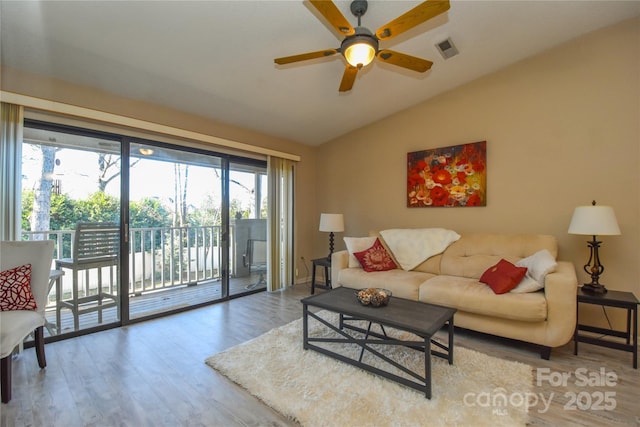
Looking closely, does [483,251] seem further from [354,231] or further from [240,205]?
[240,205]

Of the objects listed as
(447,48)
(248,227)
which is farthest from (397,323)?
(248,227)

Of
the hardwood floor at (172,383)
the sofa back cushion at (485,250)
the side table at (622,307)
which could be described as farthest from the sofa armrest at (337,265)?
the side table at (622,307)

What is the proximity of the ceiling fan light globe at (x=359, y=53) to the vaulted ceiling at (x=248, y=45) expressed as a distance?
366 mm

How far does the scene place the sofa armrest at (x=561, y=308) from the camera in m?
2.25

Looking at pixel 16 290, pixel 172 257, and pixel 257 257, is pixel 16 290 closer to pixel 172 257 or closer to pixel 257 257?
pixel 172 257

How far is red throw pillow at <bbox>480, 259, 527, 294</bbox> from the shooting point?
98.9 inches

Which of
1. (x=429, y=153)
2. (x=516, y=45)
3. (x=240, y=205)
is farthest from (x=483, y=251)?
(x=240, y=205)

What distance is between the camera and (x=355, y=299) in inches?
97.0

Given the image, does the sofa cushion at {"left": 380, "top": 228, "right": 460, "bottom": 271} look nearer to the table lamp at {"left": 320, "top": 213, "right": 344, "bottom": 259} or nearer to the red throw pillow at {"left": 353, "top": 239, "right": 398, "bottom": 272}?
the red throw pillow at {"left": 353, "top": 239, "right": 398, "bottom": 272}

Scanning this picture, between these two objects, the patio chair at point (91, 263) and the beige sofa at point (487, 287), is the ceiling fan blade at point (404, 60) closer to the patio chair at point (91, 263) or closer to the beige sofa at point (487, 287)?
the beige sofa at point (487, 287)

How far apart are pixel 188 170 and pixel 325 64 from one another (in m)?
2.24

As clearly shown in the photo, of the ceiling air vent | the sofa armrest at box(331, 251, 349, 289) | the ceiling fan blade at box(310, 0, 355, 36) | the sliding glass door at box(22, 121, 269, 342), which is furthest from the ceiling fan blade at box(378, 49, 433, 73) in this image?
the sliding glass door at box(22, 121, 269, 342)

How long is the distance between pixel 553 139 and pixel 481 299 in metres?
1.96

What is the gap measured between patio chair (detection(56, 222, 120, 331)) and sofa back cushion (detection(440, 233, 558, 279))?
3671 millimetres
